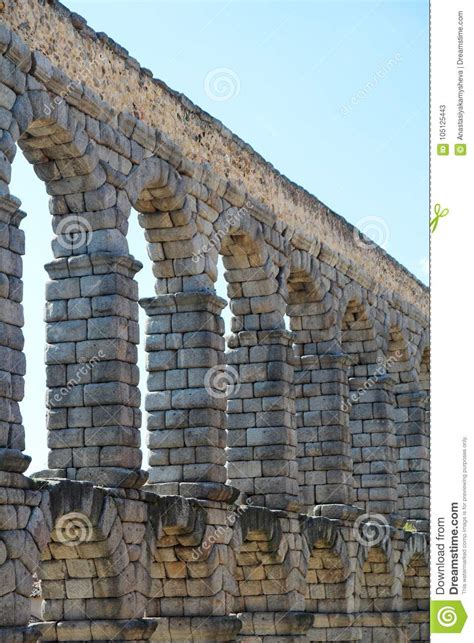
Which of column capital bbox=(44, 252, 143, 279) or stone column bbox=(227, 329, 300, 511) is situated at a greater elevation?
column capital bbox=(44, 252, 143, 279)

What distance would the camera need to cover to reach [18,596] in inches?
500

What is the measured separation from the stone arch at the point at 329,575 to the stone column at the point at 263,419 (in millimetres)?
1841

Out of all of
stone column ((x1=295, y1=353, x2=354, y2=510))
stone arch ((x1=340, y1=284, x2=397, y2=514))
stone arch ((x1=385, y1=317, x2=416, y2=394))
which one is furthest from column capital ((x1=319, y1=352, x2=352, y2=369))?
stone arch ((x1=385, y1=317, x2=416, y2=394))

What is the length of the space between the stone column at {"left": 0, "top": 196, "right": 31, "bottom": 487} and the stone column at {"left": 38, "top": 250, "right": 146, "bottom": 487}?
6.00ft

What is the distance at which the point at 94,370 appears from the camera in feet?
48.7

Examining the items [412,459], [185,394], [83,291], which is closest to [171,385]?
[185,394]

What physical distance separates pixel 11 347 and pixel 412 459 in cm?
1458

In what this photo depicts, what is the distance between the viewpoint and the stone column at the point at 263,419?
1869 centimetres

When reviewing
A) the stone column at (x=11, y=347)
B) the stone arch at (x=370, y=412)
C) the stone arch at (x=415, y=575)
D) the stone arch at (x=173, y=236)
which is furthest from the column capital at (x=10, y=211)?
the stone arch at (x=415, y=575)

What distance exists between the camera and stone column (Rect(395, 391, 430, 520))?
2609 cm

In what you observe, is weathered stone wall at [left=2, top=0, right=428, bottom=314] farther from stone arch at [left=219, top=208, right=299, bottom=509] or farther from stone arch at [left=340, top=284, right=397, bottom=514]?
stone arch at [left=340, top=284, right=397, bottom=514]

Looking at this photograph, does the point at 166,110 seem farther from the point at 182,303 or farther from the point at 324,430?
the point at 324,430
